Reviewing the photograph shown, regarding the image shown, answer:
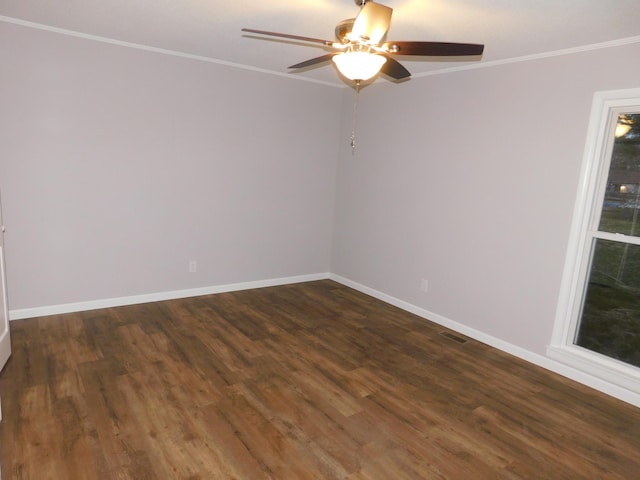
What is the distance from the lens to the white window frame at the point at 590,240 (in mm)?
2840

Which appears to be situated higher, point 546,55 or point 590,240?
point 546,55

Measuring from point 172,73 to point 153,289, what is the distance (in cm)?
216

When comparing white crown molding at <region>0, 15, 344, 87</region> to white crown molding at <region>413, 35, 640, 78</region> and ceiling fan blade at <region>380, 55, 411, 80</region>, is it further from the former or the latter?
ceiling fan blade at <region>380, 55, 411, 80</region>

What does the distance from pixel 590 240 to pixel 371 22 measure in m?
2.34

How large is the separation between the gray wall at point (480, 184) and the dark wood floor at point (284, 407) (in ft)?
1.81

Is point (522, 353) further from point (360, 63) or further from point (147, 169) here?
point (147, 169)

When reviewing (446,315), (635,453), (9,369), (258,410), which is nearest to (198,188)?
(9,369)

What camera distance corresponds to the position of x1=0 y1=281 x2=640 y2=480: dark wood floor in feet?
6.77

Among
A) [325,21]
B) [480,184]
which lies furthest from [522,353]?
[325,21]

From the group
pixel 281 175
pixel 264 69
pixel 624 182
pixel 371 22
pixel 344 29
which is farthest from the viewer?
pixel 281 175

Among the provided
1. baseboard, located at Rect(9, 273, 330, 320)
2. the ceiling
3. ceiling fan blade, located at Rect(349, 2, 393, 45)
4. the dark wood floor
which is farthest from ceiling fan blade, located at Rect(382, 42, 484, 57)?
baseboard, located at Rect(9, 273, 330, 320)

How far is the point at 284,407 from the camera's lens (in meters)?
2.53

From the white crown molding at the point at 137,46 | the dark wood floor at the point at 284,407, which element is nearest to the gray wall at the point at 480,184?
the dark wood floor at the point at 284,407

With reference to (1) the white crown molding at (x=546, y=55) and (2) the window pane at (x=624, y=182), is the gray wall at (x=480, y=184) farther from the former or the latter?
(2) the window pane at (x=624, y=182)
